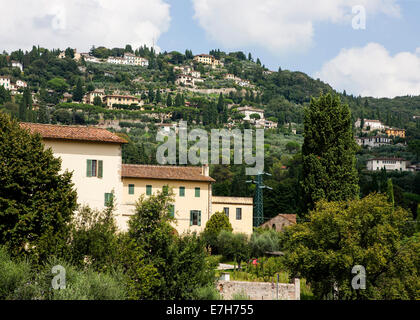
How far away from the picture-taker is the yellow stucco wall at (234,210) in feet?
157

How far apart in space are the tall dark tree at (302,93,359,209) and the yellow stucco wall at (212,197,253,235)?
12953 millimetres

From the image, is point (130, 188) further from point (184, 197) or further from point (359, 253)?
point (359, 253)

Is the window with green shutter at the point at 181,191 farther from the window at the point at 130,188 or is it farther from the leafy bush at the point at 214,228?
the window at the point at 130,188

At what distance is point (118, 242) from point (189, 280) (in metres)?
3.58

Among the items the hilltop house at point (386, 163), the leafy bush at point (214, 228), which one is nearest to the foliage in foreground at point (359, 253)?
the leafy bush at point (214, 228)

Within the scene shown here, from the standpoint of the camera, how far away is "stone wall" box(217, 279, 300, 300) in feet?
84.9

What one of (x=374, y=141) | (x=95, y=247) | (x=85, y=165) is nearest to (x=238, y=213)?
(x=85, y=165)

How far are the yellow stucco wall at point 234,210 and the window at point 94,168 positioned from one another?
16936 mm

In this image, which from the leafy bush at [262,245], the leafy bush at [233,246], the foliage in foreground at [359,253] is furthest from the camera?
the leafy bush at [262,245]

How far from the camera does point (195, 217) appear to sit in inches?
1770

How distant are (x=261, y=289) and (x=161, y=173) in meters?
20.2

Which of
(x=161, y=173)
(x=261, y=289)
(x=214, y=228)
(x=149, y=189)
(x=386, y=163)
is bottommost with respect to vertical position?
(x=261, y=289)

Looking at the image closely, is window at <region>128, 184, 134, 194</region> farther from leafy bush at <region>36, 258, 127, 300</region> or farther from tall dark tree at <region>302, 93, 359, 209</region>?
leafy bush at <region>36, 258, 127, 300</region>
